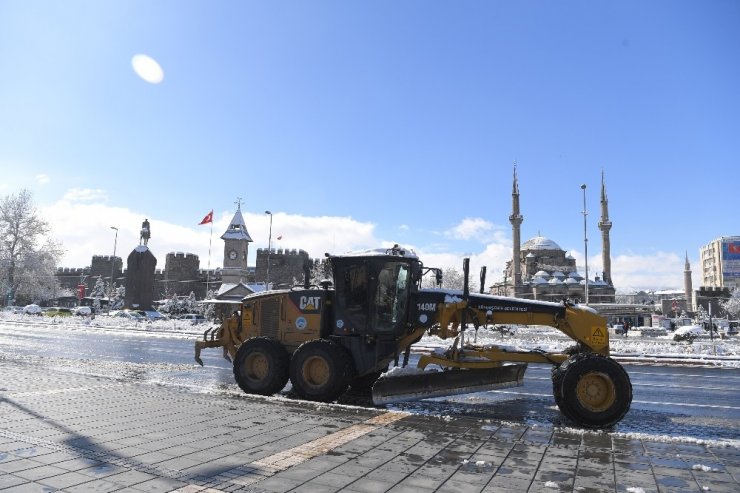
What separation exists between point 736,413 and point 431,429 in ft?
19.6

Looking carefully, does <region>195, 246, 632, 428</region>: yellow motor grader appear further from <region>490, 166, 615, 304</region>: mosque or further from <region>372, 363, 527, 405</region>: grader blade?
<region>490, 166, 615, 304</region>: mosque

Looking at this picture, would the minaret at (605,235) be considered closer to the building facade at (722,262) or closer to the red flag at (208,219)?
the building facade at (722,262)

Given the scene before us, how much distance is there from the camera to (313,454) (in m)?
5.38

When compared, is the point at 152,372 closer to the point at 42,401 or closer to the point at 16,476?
the point at 42,401

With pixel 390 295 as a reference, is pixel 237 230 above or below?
above

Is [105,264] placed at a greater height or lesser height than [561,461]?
greater

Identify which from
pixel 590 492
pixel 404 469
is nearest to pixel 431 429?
pixel 404 469

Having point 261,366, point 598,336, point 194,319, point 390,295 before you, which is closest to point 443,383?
point 390,295

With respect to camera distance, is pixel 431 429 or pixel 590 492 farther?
pixel 431 429

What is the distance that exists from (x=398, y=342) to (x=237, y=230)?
71310 mm

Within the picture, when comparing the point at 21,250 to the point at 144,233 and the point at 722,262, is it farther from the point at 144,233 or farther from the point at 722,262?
the point at 722,262

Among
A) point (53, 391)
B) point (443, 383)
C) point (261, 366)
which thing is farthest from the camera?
point (261, 366)

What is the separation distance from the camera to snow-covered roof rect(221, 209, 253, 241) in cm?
7619

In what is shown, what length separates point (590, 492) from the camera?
4359 millimetres
